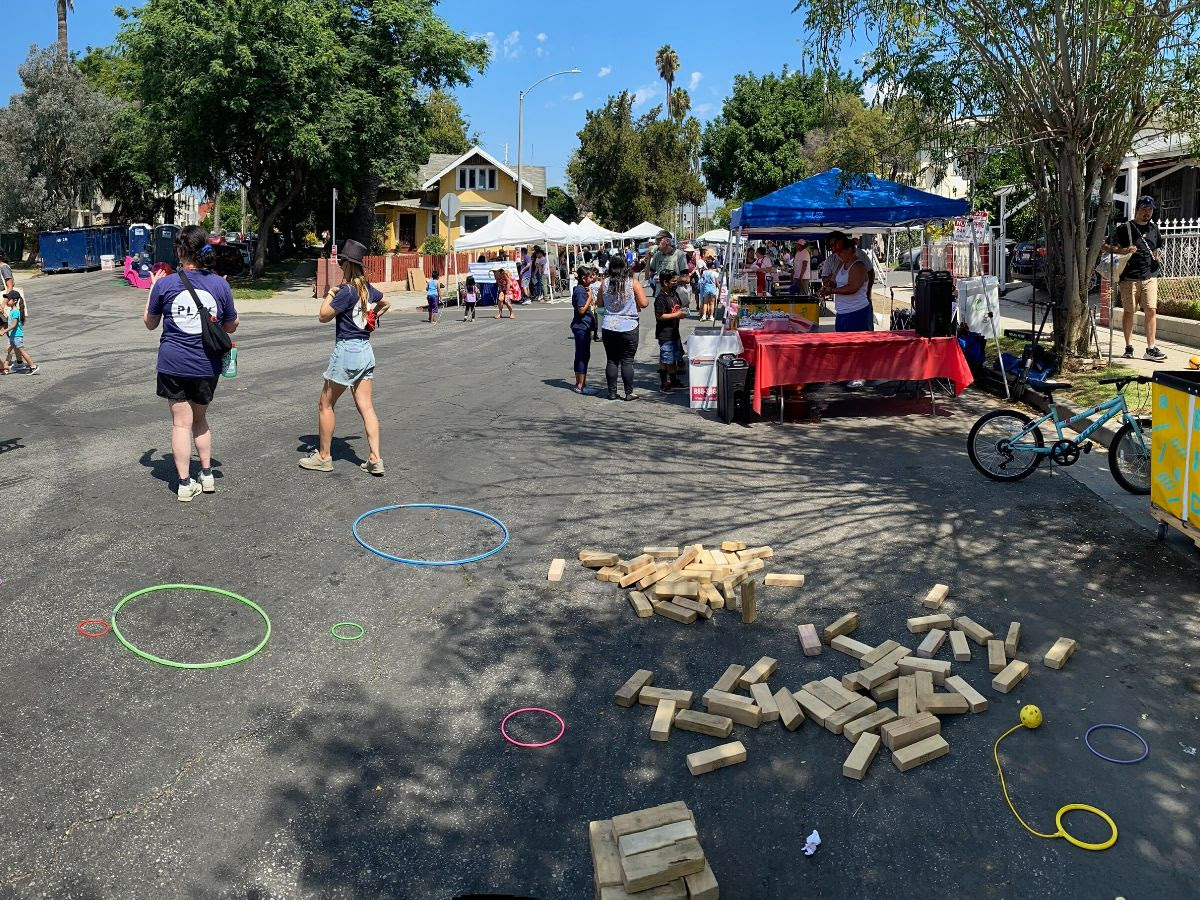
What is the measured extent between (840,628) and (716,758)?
1.43 m

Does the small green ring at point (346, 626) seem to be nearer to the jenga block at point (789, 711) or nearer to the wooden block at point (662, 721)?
the wooden block at point (662, 721)

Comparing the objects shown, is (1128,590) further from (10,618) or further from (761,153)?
(761,153)

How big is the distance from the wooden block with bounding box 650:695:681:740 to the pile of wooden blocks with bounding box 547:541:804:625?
42.7 inches

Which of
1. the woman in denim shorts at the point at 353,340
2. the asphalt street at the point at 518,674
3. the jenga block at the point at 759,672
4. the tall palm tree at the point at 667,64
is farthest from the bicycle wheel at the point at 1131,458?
the tall palm tree at the point at 667,64

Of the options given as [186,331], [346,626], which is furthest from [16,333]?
[346,626]

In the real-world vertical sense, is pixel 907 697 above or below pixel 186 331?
below

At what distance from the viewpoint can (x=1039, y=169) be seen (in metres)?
13.5

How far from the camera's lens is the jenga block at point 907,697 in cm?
431

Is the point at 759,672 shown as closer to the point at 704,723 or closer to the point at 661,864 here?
the point at 704,723

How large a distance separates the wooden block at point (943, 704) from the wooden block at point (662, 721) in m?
1.08

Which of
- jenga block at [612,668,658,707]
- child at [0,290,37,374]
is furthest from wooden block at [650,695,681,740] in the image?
child at [0,290,37,374]

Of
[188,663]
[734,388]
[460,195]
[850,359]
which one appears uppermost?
[460,195]

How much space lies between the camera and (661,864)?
3.07m

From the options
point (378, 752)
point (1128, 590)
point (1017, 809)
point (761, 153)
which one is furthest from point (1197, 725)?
point (761, 153)
